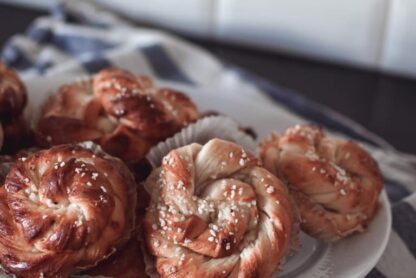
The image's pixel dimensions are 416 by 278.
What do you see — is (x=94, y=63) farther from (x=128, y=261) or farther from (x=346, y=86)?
(x=128, y=261)

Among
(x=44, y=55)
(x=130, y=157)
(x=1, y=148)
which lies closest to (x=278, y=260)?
(x=130, y=157)

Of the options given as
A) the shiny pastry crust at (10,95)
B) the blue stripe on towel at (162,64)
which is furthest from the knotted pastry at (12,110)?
the blue stripe on towel at (162,64)

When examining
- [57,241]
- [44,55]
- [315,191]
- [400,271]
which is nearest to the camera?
[57,241]

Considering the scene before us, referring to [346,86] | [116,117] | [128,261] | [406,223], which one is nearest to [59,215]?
[128,261]

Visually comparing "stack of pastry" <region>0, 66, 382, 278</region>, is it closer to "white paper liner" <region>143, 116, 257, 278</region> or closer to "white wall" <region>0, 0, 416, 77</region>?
"white paper liner" <region>143, 116, 257, 278</region>

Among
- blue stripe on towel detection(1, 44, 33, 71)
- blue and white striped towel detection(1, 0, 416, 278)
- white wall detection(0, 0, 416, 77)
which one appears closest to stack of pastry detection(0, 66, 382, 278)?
blue and white striped towel detection(1, 0, 416, 278)

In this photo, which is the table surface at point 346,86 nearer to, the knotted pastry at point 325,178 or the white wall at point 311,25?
the white wall at point 311,25

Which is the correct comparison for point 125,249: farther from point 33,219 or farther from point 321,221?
point 321,221
